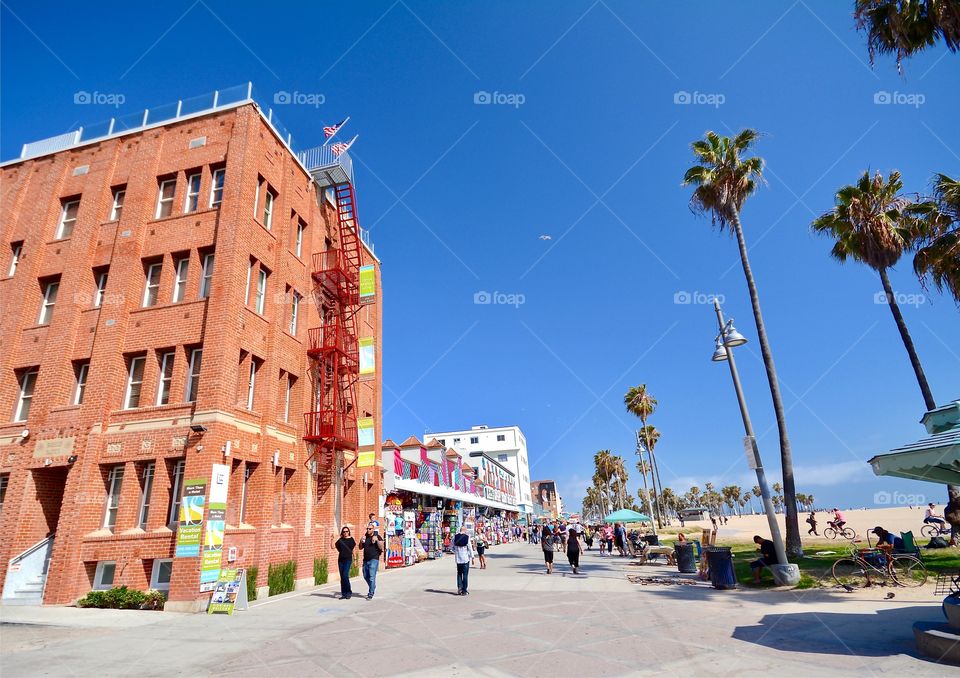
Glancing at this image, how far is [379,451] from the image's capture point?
84.5 ft

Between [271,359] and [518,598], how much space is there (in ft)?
37.0

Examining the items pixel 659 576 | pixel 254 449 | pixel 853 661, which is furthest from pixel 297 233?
pixel 853 661

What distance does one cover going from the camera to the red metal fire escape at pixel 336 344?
66.6 feet

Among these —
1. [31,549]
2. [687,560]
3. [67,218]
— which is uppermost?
[67,218]

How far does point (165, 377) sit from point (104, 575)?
5.91m

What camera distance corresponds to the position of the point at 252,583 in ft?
48.7

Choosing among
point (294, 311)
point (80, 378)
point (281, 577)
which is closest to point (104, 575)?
point (281, 577)

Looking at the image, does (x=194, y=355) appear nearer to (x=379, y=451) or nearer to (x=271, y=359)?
(x=271, y=359)

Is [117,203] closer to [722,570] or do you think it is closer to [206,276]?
[206,276]

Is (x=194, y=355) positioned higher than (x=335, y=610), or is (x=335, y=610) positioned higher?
(x=194, y=355)

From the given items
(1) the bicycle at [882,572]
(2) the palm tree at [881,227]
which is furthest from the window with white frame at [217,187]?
(2) the palm tree at [881,227]

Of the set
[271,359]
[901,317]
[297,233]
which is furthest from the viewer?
[901,317]

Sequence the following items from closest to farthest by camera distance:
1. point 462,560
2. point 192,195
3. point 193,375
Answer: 1. point 462,560
2. point 193,375
3. point 192,195

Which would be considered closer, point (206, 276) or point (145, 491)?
point (145, 491)
